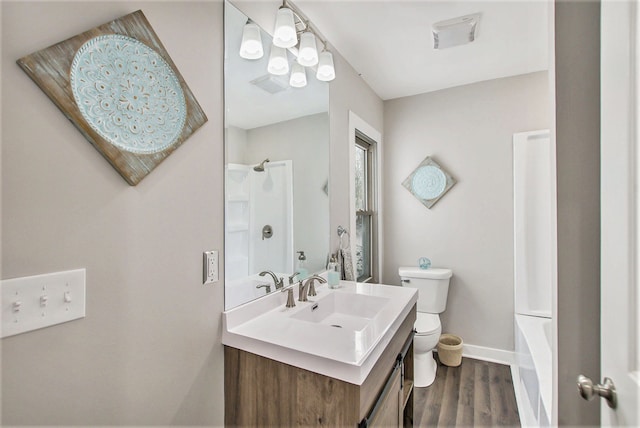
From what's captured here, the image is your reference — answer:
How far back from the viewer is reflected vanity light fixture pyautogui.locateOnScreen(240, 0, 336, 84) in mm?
1316

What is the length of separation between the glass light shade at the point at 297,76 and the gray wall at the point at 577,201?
115 centimetres

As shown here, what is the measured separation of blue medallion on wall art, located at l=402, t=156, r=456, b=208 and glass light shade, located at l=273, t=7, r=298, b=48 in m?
1.88

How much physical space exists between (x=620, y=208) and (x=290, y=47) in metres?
1.42

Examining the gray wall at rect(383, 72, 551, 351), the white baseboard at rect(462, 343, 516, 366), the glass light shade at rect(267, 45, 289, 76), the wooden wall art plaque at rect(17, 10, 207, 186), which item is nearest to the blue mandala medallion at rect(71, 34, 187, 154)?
the wooden wall art plaque at rect(17, 10, 207, 186)

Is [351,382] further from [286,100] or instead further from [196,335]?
[286,100]

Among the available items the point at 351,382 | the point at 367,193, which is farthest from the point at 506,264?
the point at 351,382

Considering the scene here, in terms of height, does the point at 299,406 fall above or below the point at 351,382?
below

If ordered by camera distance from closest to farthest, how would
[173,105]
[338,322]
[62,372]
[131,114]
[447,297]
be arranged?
[62,372] < [131,114] < [173,105] < [338,322] < [447,297]

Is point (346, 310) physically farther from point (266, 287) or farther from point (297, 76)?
point (297, 76)

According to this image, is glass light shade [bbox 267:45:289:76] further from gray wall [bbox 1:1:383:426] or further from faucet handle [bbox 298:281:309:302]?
faucet handle [bbox 298:281:309:302]

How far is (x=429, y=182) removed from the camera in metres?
2.87

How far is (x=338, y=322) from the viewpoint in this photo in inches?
61.3

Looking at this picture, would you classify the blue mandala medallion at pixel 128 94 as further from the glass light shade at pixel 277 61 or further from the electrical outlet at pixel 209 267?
the glass light shade at pixel 277 61

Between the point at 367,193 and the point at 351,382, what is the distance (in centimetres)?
219
